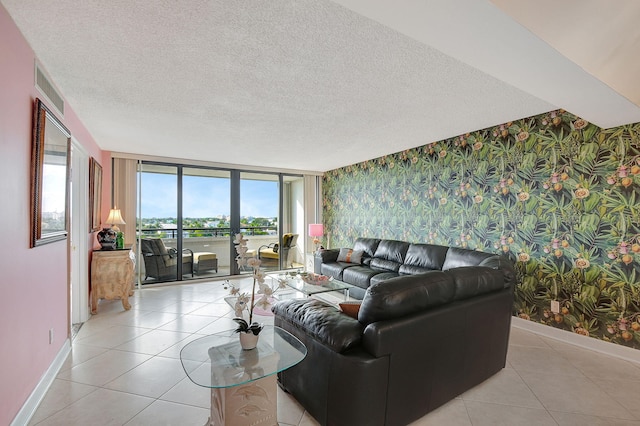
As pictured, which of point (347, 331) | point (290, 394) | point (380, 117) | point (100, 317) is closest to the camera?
point (347, 331)

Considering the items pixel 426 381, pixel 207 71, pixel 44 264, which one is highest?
pixel 207 71

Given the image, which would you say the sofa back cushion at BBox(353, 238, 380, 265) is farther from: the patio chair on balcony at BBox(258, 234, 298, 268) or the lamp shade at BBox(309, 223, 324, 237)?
the patio chair on balcony at BBox(258, 234, 298, 268)

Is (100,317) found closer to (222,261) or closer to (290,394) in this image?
(222,261)

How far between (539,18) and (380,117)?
199cm

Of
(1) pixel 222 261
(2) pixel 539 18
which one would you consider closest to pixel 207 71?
(2) pixel 539 18

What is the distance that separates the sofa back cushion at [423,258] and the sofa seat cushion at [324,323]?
2.59 metres

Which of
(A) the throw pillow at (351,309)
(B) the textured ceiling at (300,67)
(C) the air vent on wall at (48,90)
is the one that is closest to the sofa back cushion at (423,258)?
(B) the textured ceiling at (300,67)

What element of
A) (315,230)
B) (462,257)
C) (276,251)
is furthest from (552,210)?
(276,251)

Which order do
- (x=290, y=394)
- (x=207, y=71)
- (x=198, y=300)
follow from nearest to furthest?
(x=290, y=394), (x=207, y=71), (x=198, y=300)

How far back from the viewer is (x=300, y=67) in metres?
2.27

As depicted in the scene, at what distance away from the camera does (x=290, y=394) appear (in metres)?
2.10

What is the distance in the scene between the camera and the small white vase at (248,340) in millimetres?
1601

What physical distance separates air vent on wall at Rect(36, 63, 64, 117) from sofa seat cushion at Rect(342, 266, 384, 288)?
13.1 feet

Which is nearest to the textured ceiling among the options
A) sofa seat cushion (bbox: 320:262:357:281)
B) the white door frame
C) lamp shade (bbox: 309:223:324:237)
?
the white door frame
